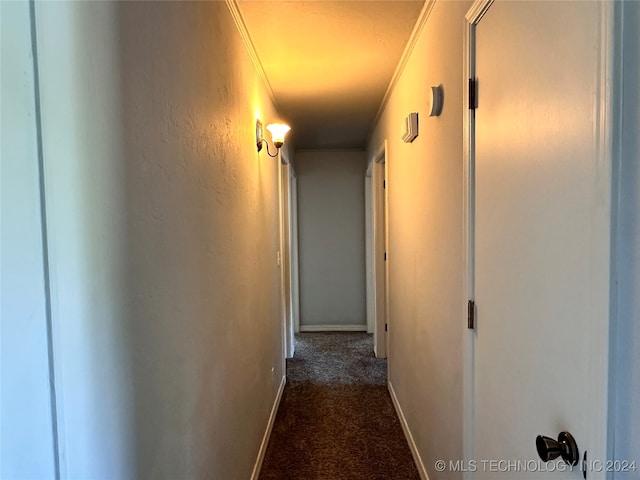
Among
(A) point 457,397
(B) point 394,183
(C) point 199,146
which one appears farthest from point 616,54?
(B) point 394,183

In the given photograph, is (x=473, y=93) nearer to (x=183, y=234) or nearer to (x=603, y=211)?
(x=603, y=211)

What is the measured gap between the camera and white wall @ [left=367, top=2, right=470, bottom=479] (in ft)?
4.82

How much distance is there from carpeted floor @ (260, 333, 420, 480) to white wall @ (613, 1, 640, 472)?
5.86 ft

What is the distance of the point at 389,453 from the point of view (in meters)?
2.38

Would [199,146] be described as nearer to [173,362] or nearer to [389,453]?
[173,362]

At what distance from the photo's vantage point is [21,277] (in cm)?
54

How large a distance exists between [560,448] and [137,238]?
100cm

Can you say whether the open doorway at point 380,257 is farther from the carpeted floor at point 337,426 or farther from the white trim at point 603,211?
the white trim at point 603,211

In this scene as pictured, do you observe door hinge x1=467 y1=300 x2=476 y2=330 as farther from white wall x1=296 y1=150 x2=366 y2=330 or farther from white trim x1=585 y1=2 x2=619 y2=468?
white wall x1=296 y1=150 x2=366 y2=330

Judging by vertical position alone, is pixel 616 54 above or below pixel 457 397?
above

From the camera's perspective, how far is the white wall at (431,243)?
1.47 m

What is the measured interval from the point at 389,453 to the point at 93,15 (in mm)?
2523

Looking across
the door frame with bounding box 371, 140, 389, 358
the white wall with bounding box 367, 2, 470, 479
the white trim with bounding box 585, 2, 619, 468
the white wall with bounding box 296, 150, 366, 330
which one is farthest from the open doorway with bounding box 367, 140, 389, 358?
the white trim with bounding box 585, 2, 619, 468

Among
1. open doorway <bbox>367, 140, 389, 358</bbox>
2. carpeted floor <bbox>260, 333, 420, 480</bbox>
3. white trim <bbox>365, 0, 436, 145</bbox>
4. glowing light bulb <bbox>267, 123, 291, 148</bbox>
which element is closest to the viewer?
white trim <bbox>365, 0, 436, 145</bbox>
